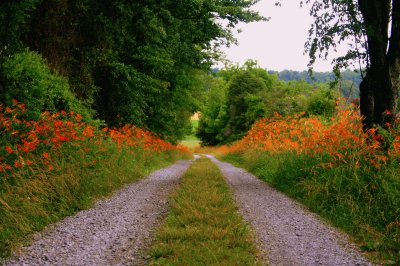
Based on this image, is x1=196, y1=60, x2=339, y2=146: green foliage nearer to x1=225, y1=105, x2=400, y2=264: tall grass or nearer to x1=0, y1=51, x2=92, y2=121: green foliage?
x1=225, y1=105, x2=400, y2=264: tall grass

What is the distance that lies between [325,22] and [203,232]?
6.94 metres

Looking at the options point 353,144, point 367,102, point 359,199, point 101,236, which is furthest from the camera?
point 367,102

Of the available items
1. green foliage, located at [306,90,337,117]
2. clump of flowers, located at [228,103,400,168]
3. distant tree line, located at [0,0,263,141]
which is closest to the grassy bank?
distant tree line, located at [0,0,263,141]

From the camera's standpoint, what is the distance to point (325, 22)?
9.58 m

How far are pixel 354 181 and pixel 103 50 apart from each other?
34.1ft

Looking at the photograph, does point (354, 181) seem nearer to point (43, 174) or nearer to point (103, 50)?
point (43, 174)

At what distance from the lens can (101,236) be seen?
17.2 ft

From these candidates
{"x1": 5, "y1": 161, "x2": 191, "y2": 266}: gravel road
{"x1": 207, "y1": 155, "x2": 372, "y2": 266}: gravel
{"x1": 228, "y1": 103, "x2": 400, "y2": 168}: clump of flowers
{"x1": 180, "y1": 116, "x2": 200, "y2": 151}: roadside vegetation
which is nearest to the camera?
{"x1": 5, "y1": 161, "x2": 191, "y2": 266}: gravel road

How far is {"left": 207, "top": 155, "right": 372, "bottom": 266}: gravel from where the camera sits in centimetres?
451

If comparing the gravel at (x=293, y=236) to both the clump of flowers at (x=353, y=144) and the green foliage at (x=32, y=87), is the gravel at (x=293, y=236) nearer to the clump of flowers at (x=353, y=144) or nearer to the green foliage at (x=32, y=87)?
the clump of flowers at (x=353, y=144)

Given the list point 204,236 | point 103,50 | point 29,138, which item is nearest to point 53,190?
point 29,138

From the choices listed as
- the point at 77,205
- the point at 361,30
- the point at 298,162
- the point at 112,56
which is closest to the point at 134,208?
the point at 77,205

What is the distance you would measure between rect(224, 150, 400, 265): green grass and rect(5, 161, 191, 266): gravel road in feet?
10.1

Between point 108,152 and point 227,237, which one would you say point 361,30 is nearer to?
point 227,237
